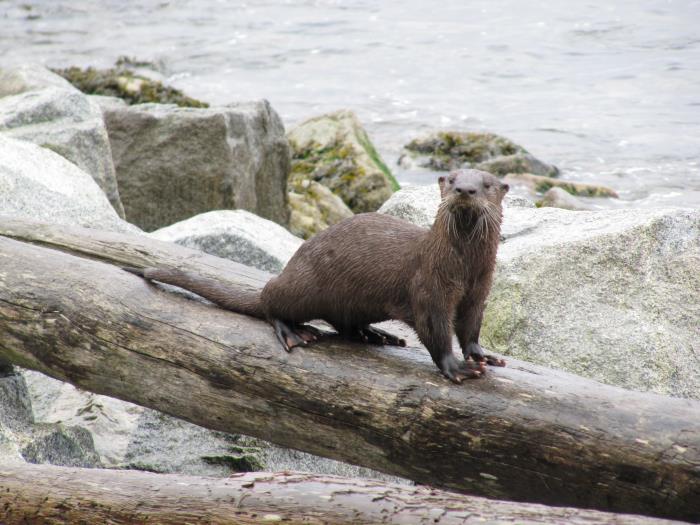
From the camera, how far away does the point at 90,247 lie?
217 inches

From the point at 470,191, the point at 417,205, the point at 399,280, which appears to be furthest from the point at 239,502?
the point at 417,205

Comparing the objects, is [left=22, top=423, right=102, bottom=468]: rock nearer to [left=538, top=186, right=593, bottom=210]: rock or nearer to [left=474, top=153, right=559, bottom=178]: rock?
[left=538, top=186, right=593, bottom=210]: rock

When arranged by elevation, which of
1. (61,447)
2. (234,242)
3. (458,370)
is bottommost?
(61,447)

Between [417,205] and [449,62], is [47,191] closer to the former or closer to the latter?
[417,205]

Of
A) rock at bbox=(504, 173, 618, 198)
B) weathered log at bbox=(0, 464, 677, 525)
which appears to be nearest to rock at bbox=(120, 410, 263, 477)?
weathered log at bbox=(0, 464, 677, 525)

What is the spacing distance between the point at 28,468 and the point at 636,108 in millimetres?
13908

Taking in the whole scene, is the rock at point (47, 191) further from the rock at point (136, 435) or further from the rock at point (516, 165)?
the rock at point (516, 165)

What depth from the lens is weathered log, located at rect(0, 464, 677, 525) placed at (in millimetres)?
2954

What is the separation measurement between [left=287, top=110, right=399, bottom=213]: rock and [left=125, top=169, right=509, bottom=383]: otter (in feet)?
21.0

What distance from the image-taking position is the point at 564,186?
12617mm

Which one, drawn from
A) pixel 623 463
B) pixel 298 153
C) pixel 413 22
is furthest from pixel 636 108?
pixel 623 463

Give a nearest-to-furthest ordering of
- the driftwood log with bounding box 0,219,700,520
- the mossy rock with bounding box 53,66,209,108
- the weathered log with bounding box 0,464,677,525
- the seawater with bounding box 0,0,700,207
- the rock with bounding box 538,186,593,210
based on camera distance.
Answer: the weathered log with bounding box 0,464,677,525, the driftwood log with bounding box 0,219,700,520, the rock with bounding box 538,186,593,210, the mossy rock with bounding box 53,66,209,108, the seawater with bounding box 0,0,700,207

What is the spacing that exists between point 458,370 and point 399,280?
1.73 ft

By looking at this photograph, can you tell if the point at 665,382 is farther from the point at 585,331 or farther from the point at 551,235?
the point at 551,235
